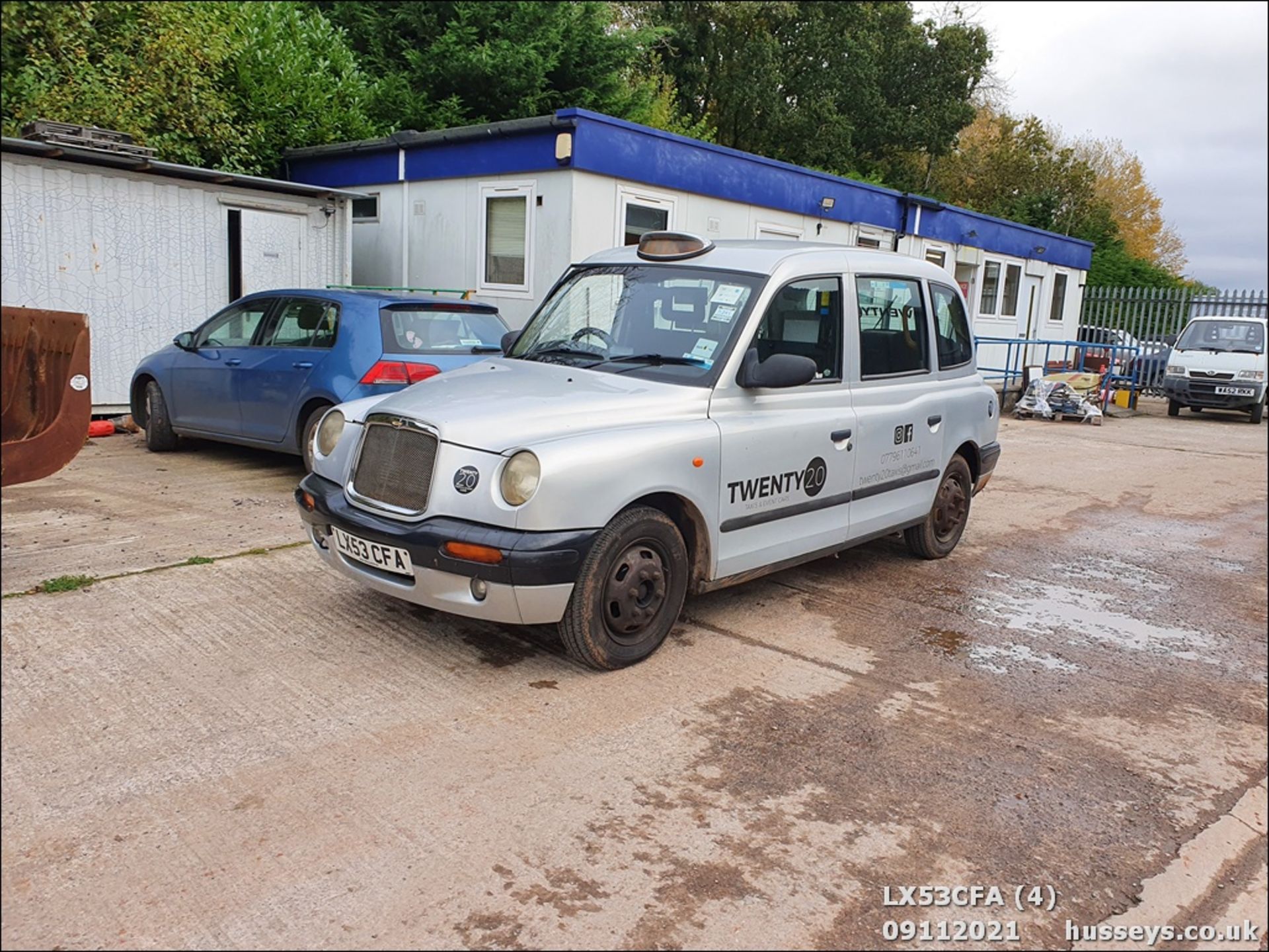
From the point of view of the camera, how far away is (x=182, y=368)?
872 centimetres

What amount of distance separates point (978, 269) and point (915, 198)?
11.8 feet

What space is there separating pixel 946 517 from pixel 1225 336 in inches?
592

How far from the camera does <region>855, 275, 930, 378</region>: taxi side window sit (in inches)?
223

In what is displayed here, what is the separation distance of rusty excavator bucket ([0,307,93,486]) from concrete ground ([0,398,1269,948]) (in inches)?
19.0

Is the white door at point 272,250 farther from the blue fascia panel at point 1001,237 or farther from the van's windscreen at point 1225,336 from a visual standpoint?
the van's windscreen at point 1225,336

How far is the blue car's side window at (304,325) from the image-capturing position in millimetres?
7688

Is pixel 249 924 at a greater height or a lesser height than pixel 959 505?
lesser

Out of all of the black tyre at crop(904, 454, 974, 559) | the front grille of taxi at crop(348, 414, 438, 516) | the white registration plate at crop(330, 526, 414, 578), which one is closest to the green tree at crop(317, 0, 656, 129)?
the black tyre at crop(904, 454, 974, 559)

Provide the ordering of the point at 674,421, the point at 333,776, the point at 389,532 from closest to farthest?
the point at 333,776 → the point at 389,532 → the point at 674,421

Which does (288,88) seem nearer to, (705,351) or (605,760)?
(705,351)

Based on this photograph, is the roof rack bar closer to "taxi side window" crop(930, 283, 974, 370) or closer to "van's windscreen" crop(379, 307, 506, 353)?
"van's windscreen" crop(379, 307, 506, 353)

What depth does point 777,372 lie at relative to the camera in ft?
15.5

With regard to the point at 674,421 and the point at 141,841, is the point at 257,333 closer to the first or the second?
the point at 674,421

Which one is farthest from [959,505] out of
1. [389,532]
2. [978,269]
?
[978,269]
